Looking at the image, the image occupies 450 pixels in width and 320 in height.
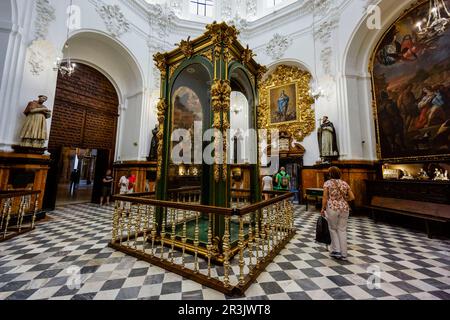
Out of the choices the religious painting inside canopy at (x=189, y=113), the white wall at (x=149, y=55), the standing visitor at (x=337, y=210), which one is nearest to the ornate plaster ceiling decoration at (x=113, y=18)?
the white wall at (x=149, y=55)

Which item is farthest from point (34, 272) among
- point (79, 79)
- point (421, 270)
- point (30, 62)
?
point (79, 79)

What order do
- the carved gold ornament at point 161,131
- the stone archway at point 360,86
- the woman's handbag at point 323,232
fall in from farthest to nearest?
1. the stone archway at point 360,86
2. the carved gold ornament at point 161,131
3. the woman's handbag at point 323,232

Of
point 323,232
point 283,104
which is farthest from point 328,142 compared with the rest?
point 323,232

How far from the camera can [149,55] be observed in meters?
9.89

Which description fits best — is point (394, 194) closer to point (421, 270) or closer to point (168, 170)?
point (421, 270)

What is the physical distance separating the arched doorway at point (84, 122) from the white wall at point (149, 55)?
1.53 ft

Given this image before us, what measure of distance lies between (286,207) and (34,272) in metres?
4.47

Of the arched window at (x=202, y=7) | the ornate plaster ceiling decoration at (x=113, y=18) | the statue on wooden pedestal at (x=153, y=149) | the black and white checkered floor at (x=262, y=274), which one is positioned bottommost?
the black and white checkered floor at (x=262, y=274)

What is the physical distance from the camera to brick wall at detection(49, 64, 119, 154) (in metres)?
8.22

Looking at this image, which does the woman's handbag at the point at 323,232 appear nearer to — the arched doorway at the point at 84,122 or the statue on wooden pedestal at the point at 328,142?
the statue on wooden pedestal at the point at 328,142

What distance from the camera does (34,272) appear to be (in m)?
2.73

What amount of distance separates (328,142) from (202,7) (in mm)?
11600

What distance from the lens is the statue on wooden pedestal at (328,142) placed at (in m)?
7.43

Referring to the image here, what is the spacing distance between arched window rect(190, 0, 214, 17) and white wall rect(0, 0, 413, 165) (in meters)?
1.90
